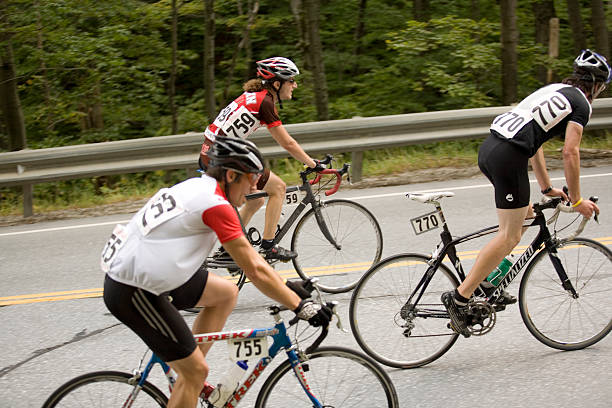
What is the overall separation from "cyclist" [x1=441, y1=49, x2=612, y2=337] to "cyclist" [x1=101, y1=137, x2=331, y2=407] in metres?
1.76

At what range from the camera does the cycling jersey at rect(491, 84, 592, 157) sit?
449 centimetres

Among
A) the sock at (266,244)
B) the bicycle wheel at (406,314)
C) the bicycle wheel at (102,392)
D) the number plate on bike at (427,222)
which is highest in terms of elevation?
the number plate on bike at (427,222)

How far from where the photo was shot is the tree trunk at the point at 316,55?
13.6 metres

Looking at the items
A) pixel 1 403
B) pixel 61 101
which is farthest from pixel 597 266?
pixel 61 101

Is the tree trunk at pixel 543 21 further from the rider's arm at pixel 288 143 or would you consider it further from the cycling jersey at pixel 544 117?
the cycling jersey at pixel 544 117

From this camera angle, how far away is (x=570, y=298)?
5.06 meters

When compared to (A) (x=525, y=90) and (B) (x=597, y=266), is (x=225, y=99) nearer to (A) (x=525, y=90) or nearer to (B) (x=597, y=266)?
(A) (x=525, y=90)

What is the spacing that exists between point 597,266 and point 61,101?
13349 millimetres

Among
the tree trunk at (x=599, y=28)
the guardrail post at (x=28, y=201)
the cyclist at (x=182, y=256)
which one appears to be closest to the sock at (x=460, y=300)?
the cyclist at (x=182, y=256)

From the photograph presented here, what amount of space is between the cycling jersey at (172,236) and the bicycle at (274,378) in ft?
1.49

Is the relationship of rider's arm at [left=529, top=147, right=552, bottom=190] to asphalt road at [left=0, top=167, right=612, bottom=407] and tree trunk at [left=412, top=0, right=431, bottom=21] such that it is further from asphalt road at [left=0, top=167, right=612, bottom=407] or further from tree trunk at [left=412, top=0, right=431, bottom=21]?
tree trunk at [left=412, top=0, right=431, bottom=21]

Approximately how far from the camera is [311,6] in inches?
535

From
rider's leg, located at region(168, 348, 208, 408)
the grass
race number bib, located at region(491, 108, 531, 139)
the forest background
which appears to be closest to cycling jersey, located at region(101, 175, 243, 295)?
rider's leg, located at region(168, 348, 208, 408)

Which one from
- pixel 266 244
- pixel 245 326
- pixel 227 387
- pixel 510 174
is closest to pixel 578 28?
pixel 266 244
